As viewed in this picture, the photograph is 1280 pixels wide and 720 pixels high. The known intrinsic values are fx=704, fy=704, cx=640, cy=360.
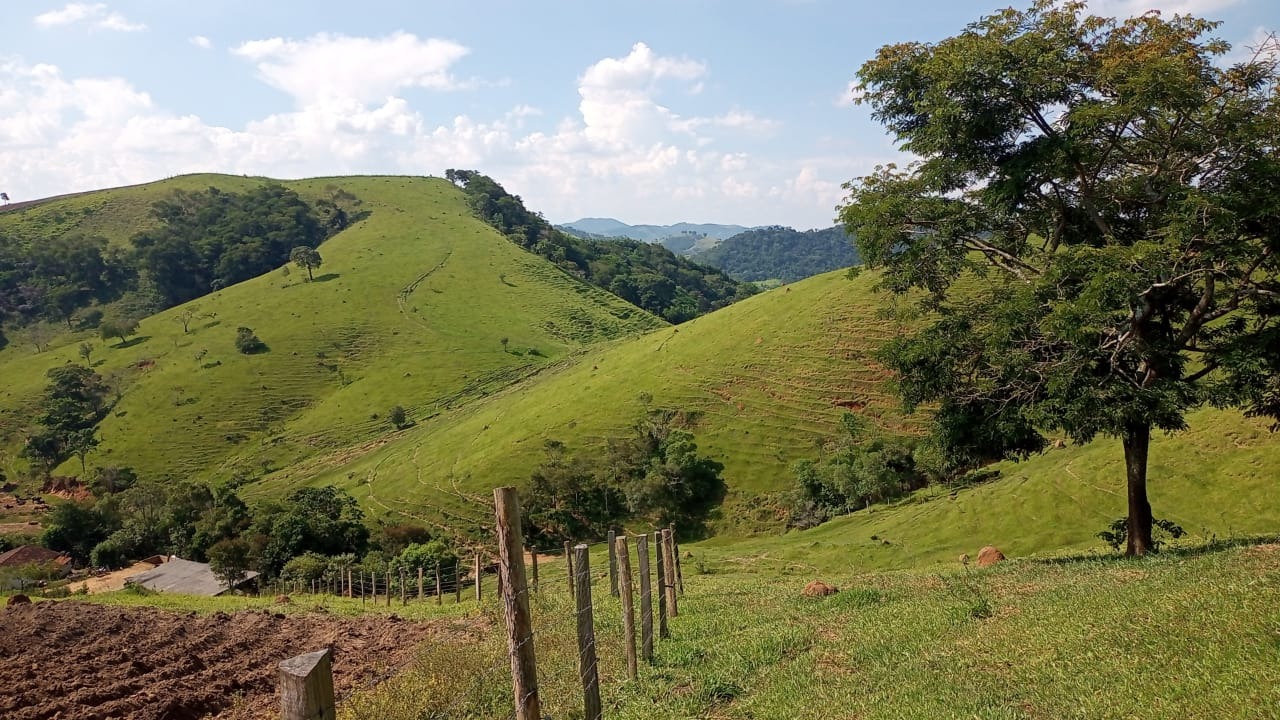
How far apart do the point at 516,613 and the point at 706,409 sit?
70705mm

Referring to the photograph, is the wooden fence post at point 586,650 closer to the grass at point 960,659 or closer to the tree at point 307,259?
the grass at point 960,659

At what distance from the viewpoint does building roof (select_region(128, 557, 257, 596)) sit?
46.8 m

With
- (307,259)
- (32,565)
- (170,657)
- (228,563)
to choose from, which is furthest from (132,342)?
(170,657)

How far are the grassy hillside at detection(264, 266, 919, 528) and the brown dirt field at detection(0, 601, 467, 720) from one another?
47.3 metres

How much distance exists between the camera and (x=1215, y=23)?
52.8 feet

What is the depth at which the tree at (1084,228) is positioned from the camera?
14680 millimetres

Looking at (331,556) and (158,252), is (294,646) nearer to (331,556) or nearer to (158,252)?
(331,556)

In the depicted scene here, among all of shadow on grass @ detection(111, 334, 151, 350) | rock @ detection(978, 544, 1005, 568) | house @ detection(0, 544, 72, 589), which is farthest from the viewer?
shadow on grass @ detection(111, 334, 151, 350)

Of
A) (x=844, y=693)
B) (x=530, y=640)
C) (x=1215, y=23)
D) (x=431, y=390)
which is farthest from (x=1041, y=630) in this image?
(x=431, y=390)

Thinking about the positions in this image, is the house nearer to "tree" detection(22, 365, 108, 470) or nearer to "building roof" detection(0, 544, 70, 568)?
"building roof" detection(0, 544, 70, 568)

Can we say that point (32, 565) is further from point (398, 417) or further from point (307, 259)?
point (307, 259)

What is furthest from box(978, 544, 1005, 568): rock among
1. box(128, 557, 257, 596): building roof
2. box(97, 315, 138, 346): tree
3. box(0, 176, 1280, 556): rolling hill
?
box(97, 315, 138, 346): tree

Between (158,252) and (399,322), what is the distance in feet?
220

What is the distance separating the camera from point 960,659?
866cm
